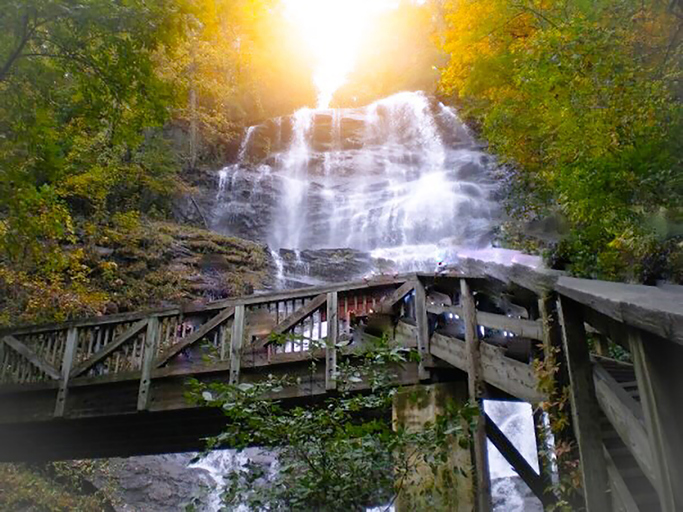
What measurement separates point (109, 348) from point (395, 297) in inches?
179

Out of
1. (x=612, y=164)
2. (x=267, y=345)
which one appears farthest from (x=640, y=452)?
(x=267, y=345)

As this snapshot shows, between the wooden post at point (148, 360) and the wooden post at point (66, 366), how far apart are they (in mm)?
1293

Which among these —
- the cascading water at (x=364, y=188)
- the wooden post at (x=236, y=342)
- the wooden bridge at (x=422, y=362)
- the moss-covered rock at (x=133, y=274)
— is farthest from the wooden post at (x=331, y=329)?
the cascading water at (x=364, y=188)

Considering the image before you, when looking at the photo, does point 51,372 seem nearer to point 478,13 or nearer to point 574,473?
point 574,473

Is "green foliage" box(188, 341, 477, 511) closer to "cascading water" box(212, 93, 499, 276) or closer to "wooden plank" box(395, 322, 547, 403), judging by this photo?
"wooden plank" box(395, 322, 547, 403)

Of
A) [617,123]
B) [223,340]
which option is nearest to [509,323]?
[617,123]

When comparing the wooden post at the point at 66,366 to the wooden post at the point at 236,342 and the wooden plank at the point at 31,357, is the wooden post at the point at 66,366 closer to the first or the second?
the wooden plank at the point at 31,357

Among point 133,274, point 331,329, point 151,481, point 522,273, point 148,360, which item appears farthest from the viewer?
point 133,274

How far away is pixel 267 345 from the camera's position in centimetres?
804

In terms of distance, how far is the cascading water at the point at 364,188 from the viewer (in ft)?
68.3

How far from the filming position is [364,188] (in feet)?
83.9

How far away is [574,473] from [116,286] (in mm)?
15133

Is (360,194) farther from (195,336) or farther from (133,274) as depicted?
(195,336)

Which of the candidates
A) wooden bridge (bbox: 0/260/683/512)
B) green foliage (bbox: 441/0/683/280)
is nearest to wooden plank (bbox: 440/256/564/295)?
wooden bridge (bbox: 0/260/683/512)
